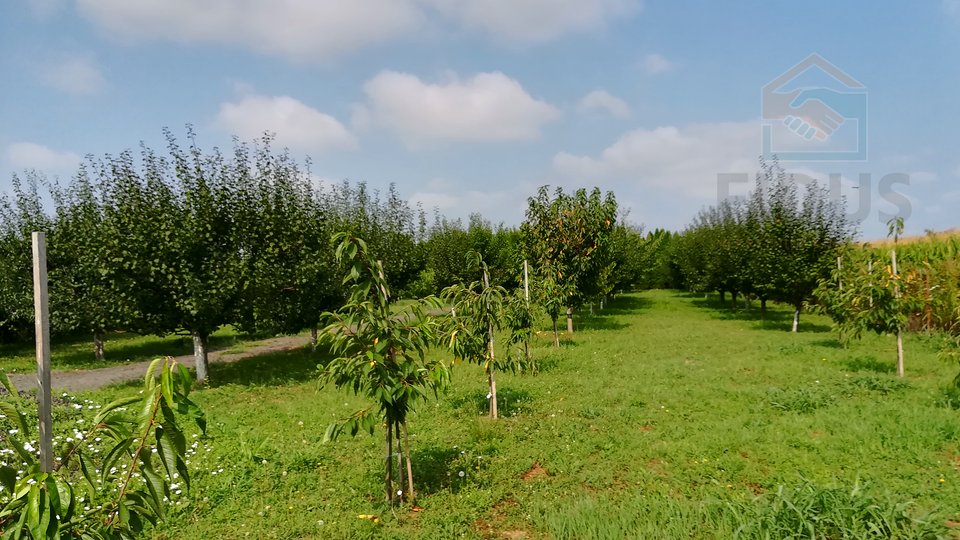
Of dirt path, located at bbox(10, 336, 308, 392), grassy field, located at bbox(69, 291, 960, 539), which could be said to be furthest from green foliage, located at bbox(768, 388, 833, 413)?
dirt path, located at bbox(10, 336, 308, 392)

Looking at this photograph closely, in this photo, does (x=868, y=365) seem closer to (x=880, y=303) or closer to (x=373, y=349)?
(x=880, y=303)

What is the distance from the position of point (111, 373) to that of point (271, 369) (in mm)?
4789

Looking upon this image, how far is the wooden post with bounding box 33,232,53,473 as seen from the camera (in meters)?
2.38

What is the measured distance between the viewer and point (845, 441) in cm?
589

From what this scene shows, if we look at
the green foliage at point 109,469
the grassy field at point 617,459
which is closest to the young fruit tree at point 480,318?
the grassy field at point 617,459

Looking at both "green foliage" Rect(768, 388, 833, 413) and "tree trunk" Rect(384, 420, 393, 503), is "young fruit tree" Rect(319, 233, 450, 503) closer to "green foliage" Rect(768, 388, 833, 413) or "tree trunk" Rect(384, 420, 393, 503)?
"tree trunk" Rect(384, 420, 393, 503)

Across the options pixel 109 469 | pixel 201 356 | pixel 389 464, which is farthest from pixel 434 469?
pixel 201 356

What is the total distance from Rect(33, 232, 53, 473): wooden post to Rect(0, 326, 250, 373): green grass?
47.7 feet

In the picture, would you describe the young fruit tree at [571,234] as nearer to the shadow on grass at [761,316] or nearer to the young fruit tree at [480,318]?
the shadow on grass at [761,316]

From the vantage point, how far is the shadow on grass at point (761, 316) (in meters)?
18.2

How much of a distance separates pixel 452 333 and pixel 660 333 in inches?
450

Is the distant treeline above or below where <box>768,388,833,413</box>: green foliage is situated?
above

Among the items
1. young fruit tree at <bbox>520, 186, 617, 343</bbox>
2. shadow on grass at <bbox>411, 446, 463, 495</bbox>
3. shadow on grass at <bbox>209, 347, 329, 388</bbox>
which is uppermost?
young fruit tree at <bbox>520, 186, 617, 343</bbox>

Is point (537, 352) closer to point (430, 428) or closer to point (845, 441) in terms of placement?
point (430, 428)
